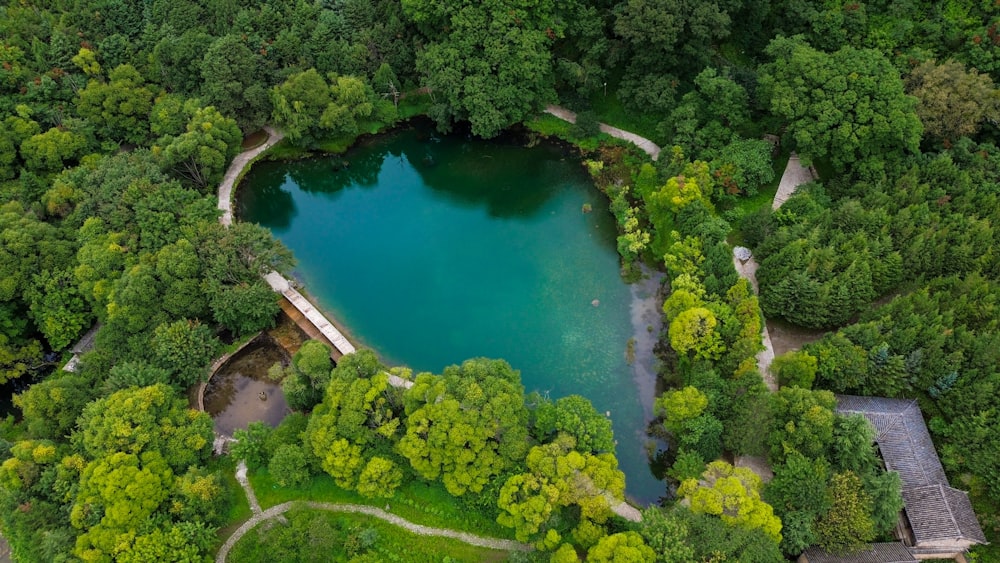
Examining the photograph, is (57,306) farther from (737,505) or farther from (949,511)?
(949,511)

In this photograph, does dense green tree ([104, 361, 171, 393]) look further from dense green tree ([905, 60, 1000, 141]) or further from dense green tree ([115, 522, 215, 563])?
dense green tree ([905, 60, 1000, 141])

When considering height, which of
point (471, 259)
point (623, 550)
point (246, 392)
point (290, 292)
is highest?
point (623, 550)

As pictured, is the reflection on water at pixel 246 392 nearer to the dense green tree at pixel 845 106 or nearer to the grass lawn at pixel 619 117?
the grass lawn at pixel 619 117

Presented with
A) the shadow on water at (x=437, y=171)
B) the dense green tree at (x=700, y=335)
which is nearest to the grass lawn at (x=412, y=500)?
the dense green tree at (x=700, y=335)

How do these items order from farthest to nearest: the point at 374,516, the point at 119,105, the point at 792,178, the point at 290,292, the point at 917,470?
the point at 119,105
the point at 792,178
the point at 290,292
the point at 374,516
the point at 917,470

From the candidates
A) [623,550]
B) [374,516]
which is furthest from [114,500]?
[623,550]

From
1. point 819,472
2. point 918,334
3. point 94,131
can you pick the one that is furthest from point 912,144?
point 94,131
